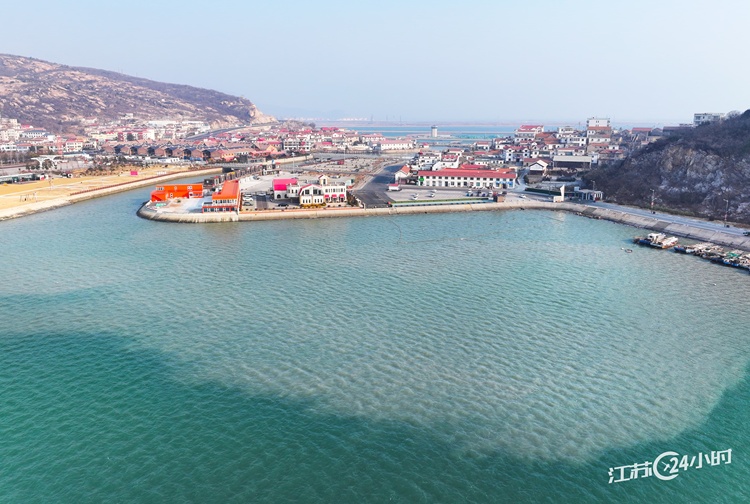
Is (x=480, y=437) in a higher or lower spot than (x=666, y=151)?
lower

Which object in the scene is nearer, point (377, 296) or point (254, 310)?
point (254, 310)

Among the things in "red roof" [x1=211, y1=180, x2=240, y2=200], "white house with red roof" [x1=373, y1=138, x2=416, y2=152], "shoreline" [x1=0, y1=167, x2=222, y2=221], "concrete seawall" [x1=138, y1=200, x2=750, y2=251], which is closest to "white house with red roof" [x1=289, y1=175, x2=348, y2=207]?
"concrete seawall" [x1=138, y1=200, x2=750, y2=251]

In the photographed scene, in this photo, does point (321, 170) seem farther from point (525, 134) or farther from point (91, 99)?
point (91, 99)

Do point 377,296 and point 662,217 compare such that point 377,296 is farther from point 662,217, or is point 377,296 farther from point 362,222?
point 662,217

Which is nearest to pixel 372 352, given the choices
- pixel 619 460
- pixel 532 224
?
pixel 619 460

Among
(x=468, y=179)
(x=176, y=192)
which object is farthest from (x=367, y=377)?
(x=468, y=179)

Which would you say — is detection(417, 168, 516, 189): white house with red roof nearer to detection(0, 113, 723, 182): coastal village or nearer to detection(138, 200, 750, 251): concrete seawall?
detection(0, 113, 723, 182): coastal village

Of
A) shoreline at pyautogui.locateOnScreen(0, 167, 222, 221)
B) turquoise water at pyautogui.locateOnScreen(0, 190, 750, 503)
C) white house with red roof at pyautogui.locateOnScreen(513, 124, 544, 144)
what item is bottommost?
turquoise water at pyautogui.locateOnScreen(0, 190, 750, 503)

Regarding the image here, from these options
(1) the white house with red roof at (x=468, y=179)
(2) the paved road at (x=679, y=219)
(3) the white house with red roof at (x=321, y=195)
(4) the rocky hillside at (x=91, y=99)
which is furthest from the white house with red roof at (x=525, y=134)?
(4) the rocky hillside at (x=91, y=99)
